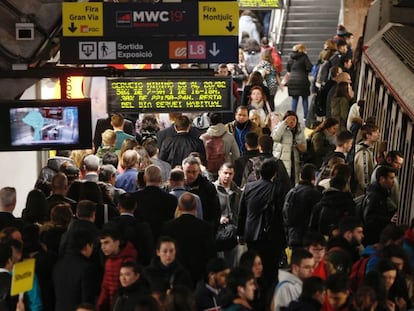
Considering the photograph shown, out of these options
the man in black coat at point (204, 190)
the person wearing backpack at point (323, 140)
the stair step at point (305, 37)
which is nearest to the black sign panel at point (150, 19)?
the man in black coat at point (204, 190)

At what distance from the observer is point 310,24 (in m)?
35.8

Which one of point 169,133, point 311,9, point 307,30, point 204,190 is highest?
→ point 311,9

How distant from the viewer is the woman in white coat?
1898 cm

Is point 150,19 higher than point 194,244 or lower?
higher

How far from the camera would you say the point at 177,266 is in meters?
11.9

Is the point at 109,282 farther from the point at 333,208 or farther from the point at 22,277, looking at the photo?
the point at 333,208

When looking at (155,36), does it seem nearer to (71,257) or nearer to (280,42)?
(71,257)

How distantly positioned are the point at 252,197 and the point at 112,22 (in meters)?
3.06

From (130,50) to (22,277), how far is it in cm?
563

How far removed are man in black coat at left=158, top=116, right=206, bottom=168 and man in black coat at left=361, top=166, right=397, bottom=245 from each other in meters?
4.02

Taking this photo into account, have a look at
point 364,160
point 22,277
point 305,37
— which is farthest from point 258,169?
point 305,37

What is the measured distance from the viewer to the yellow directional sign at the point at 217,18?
1653 cm

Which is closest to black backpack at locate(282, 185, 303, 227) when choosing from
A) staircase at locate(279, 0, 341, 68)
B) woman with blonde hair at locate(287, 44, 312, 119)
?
woman with blonde hair at locate(287, 44, 312, 119)

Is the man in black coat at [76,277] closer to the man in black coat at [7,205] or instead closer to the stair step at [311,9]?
the man in black coat at [7,205]
